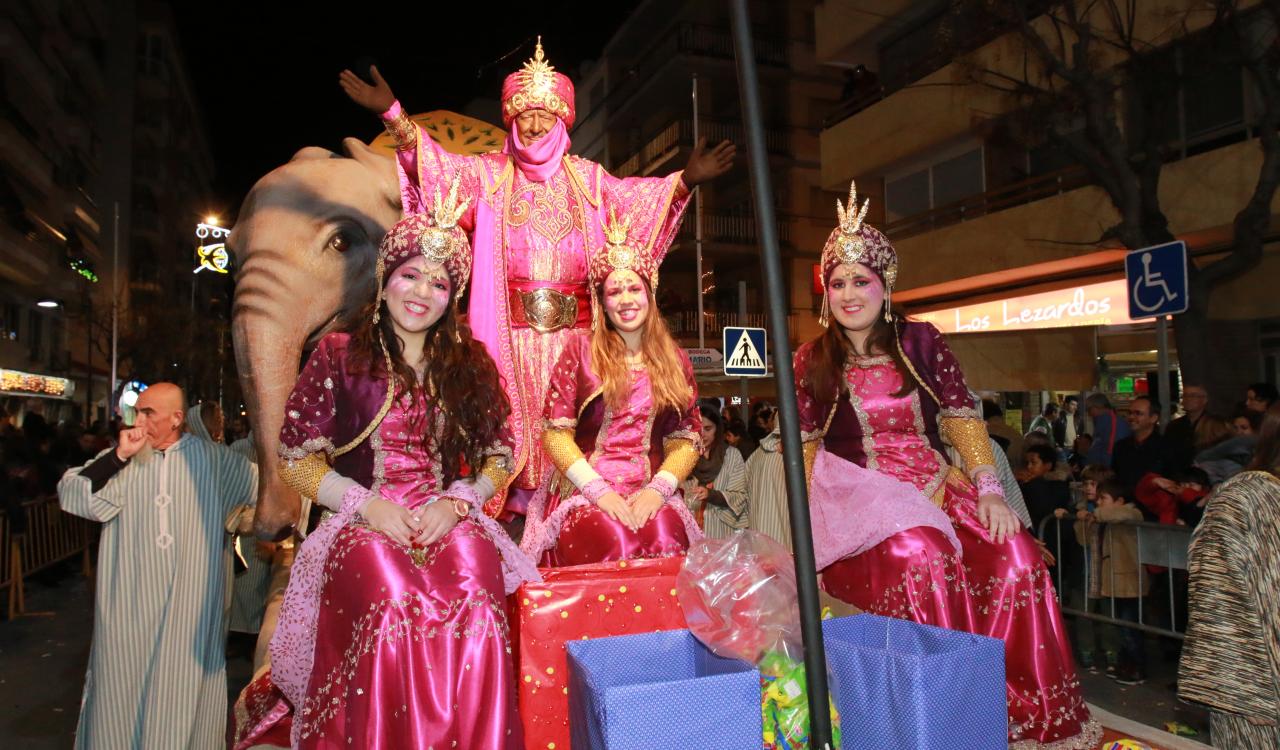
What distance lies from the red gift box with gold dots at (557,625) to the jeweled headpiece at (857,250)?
1391mm

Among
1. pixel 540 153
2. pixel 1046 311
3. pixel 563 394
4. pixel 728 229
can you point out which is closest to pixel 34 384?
pixel 728 229

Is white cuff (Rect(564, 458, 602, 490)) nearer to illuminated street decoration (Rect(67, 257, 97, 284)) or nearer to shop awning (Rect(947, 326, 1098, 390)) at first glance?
→ shop awning (Rect(947, 326, 1098, 390))

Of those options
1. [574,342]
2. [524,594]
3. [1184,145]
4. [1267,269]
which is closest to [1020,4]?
[1184,145]

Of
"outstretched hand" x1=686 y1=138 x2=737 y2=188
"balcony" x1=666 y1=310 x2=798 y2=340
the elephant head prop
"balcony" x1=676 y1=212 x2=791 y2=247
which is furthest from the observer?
"balcony" x1=676 y1=212 x2=791 y2=247

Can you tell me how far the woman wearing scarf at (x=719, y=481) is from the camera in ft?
21.9

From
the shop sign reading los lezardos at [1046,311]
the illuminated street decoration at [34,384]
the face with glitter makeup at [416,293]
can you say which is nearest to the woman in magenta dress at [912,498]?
the face with glitter makeup at [416,293]

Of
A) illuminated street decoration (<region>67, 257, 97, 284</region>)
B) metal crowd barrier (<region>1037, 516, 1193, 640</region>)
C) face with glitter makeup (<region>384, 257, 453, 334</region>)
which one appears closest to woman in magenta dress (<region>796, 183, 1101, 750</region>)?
face with glitter makeup (<region>384, 257, 453, 334</region>)

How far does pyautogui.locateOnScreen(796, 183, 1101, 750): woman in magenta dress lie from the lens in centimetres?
327

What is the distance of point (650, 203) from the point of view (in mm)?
4535

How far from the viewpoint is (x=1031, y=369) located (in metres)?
14.6

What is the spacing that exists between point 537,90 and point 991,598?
279 cm

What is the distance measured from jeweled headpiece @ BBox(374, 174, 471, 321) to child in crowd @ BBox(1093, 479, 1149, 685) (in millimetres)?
4989

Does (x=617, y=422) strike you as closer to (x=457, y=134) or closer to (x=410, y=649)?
(x=410, y=649)

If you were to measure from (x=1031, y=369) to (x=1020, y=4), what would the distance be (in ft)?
18.4
